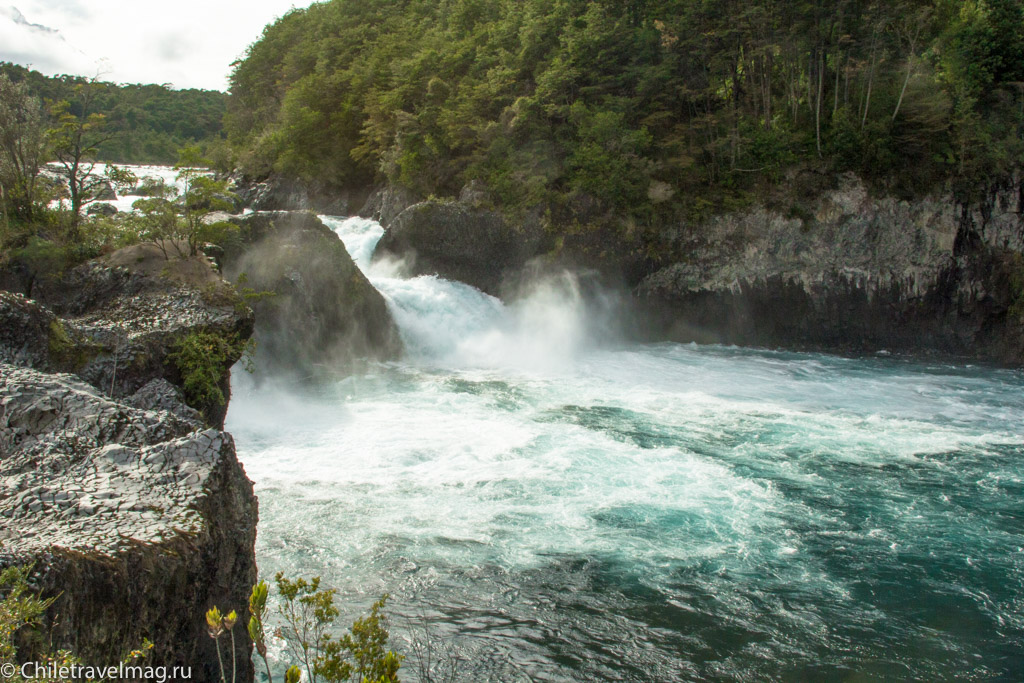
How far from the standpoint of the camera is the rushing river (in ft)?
21.0

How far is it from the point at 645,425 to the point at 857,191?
11396 mm

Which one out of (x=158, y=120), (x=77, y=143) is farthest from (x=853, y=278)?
(x=158, y=120)

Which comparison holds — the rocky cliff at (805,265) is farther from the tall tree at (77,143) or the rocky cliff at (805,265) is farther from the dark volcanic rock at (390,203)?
the tall tree at (77,143)

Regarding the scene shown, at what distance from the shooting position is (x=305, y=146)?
28.8 meters

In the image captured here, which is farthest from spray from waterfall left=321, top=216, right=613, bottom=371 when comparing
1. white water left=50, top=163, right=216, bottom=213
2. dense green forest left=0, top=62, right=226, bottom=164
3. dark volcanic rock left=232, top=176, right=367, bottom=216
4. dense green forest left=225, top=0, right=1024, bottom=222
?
dense green forest left=0, top=62, right=226, bottom=164

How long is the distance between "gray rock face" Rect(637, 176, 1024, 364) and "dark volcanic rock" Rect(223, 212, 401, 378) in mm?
8649

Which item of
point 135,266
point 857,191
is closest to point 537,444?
point 135,266

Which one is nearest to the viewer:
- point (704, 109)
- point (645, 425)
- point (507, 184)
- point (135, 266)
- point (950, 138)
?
point (135, 266)

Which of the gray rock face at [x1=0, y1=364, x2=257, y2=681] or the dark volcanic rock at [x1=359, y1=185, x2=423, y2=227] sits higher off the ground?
the dark volcanic rock at [x1=359, y1=185, x2=423, y2=227]

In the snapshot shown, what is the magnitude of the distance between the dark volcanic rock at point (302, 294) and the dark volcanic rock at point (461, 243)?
4.18 m

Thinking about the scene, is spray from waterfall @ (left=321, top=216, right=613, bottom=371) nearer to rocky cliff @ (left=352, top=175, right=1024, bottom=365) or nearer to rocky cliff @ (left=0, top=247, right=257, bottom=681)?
rocky cliff @ (left=352, top=175, right=1024, bottom=365)

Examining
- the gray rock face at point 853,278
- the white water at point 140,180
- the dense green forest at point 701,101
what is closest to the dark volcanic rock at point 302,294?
the white water at point 140,180

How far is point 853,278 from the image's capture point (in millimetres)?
19188

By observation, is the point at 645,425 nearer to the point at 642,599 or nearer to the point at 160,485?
the point at 642,599
